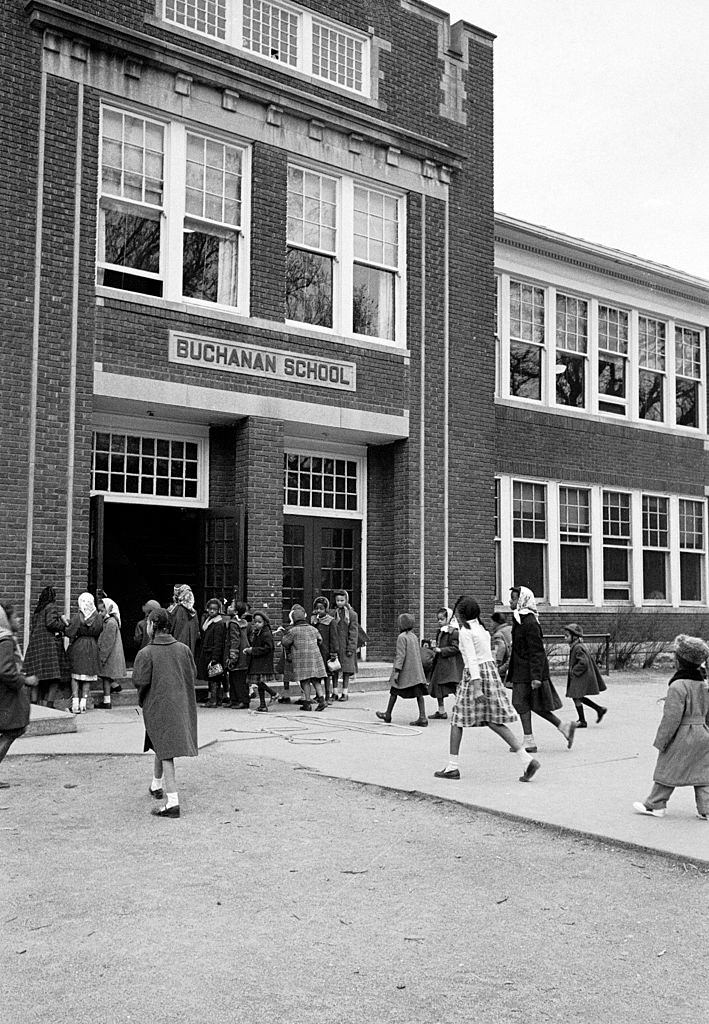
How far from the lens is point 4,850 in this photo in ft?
22.8

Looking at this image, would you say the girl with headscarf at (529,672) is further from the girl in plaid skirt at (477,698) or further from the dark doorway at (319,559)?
the dark doorway at (319,559)

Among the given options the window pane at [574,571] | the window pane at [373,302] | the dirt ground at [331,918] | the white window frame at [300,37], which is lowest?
the dirt ground at [331,918]

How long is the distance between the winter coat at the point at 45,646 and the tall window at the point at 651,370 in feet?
47.5

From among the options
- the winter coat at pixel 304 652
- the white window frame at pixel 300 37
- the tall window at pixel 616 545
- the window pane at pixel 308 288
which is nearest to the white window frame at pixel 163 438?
the window pane at pixel 308 288

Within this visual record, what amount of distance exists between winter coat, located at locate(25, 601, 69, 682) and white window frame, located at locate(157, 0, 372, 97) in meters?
8.61

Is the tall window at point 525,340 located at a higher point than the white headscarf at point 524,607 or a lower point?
higher

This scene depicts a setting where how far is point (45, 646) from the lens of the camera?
13.2m

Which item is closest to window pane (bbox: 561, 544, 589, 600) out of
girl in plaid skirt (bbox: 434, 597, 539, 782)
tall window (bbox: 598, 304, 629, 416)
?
tall window (bbox: 598, 304, 629, 416)

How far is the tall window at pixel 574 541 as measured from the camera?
70.3 ft

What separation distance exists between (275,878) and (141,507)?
413 inches

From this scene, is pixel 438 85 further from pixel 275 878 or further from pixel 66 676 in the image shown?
pixel 275 878

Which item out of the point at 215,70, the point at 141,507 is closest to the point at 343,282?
the point at 215,70

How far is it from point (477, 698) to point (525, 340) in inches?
514

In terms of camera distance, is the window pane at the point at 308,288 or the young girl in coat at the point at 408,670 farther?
the window pane at the point at 308,288
